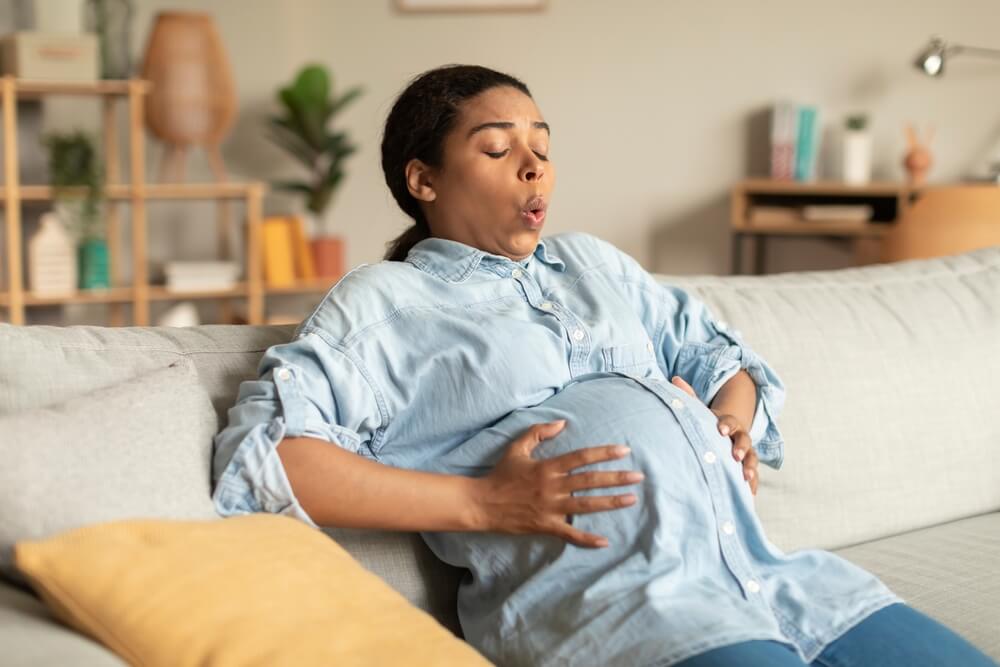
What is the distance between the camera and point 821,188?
4.80m

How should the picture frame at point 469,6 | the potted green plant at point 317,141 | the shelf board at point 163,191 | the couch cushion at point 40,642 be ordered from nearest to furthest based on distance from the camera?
1. the couch cushion at point 40,642
2. the shelf board at point 163,191
3. the potted green plant at point 317,141
4. the picture frame at point 469,6

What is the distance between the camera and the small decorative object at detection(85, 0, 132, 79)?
4508 millimetres

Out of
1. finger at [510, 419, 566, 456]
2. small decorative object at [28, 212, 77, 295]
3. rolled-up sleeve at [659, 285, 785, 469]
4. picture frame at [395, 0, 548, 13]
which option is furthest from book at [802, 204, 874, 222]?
finger at [510, 419, 566, 456]

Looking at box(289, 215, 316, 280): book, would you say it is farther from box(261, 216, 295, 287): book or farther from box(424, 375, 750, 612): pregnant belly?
box(424, 375, 750, 612): pregnant belly

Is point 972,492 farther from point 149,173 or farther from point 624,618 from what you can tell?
point 149,173

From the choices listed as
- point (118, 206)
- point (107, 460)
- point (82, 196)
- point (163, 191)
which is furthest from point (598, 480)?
point (118, 206)

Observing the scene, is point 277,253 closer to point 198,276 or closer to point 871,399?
point 198,276

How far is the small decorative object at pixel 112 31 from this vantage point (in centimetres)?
451

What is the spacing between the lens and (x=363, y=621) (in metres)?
1.07

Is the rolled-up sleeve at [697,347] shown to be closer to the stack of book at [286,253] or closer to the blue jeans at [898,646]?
the blue jeans at [898,646]

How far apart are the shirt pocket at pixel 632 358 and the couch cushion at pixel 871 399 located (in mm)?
324

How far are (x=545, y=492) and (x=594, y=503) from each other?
55 mm

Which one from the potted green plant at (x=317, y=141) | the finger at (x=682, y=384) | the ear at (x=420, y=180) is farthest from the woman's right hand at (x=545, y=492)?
the potted green plant at (x=317, y=141)

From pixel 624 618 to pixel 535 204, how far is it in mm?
562
